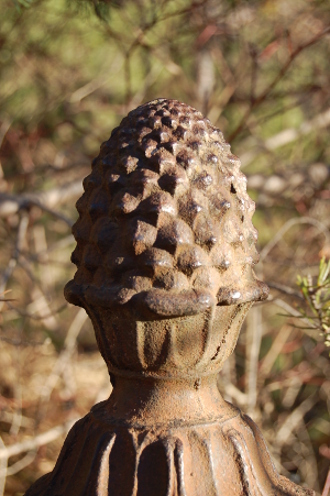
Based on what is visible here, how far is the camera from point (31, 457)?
2.32 metres

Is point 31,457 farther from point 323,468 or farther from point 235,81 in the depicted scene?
point 235,81

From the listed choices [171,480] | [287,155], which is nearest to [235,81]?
[287,155]

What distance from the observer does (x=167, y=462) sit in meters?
0.74

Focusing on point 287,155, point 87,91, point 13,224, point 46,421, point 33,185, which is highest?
point 87,91

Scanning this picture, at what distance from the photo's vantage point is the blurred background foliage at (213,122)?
8.19ft

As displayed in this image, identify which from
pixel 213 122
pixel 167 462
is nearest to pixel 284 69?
pixel 213 122

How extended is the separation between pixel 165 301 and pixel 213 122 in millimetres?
2552

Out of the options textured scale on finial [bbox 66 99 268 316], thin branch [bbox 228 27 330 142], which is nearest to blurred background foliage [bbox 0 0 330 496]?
thin branch [bbox 228 27 330 142]

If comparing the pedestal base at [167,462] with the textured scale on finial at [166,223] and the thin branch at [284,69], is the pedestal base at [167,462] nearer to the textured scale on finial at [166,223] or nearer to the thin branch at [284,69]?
the textured scale on finial at [166,223]

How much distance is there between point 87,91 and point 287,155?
1.34m

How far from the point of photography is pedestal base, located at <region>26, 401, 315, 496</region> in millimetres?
744

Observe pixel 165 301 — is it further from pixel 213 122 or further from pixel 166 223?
pixel 213 122

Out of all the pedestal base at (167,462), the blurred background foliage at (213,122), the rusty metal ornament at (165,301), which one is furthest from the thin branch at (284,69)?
the pedestal base at (167,462)

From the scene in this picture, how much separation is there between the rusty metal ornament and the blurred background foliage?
53.5 inches
